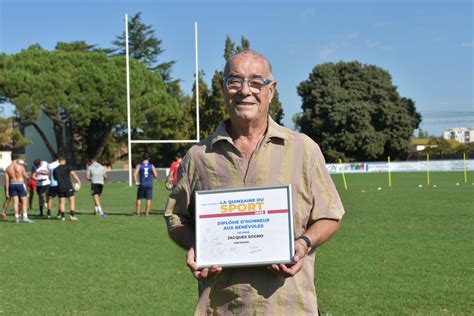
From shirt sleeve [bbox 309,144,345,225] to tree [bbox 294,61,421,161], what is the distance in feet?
207

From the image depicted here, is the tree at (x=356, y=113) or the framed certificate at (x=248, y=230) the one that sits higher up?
the tree at (x=356, y=113)

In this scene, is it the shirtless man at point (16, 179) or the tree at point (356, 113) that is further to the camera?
the tree at point (356, 113)

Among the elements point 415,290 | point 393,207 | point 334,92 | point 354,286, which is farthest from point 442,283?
point 334,92

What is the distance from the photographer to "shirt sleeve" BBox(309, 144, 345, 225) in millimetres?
3186

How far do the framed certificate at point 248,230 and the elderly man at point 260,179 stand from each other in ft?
0.31

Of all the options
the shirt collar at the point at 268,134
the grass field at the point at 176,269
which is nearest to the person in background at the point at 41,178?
the grass field at the point at 176,269

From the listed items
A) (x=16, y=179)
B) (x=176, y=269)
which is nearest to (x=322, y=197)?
(x=176, y=269)

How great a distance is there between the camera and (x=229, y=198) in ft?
10.1

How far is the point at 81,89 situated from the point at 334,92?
24.6 meters

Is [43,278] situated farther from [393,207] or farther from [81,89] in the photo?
[81,89]

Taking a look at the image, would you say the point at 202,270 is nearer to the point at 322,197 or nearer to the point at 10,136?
the point at 322,197

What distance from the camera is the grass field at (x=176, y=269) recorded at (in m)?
7.86

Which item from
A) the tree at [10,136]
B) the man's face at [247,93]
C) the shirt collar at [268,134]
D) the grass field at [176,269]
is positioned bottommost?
the grass field at [176,269]

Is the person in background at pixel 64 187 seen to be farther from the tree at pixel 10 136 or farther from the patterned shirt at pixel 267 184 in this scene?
the tree at pixel 10 136
